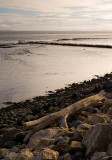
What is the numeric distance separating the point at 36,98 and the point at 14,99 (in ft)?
3.50

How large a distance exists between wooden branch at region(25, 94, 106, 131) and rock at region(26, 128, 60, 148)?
1.05ft

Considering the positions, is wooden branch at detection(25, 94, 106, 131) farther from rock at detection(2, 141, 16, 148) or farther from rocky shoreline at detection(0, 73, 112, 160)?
rock at detection(2, 141, 16, 148)

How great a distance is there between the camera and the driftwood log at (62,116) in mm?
6073

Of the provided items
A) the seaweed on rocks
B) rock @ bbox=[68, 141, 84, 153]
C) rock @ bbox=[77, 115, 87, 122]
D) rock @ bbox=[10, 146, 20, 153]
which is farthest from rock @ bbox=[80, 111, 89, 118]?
rock @ bbox=[68, 141, 84, 153]

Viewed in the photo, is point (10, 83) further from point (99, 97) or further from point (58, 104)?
point (99, 97)

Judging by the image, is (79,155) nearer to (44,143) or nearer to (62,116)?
(44,143)

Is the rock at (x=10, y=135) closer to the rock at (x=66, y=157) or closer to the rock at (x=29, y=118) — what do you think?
the rock at (x=29, y=118)

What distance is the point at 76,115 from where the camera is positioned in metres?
6.96

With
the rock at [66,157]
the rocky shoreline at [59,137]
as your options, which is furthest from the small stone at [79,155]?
the rock at [66,157]

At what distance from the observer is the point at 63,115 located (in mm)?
6637

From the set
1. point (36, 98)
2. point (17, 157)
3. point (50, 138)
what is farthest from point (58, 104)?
point (17, 157)

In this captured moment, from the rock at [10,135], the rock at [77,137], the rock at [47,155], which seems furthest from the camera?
the rock at [10,135]

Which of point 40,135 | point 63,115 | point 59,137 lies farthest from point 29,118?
point 59,137

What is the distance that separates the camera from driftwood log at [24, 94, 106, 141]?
6073 millimetres
